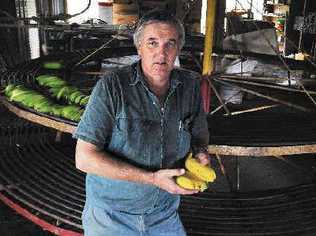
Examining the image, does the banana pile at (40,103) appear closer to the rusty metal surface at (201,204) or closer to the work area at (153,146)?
the work area at (153,146)

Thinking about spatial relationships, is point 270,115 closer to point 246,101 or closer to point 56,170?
point 56,170

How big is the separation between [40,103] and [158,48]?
1.60 metres

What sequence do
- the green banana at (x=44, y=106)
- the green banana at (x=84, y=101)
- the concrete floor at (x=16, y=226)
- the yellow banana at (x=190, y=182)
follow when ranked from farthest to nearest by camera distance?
the concrete floor at (x=16, y=226)
the green banana at (x=84, y=101)
the green banana at (x=44, y=106)
the yellow banana at (x=190, y=182)

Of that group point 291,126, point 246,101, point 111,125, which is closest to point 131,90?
point 111,125

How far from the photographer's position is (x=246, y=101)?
240 inches

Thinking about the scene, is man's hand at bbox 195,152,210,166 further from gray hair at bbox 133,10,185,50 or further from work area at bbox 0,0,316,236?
gray hair at bbox 133,10,185,50

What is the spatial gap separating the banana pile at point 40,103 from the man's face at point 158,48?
1170 millimetres

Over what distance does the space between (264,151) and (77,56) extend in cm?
334

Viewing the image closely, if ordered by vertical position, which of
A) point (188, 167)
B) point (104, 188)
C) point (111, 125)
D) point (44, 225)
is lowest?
point (44, 225)

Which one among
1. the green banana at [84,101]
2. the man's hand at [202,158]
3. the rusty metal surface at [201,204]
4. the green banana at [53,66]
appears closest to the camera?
the man's hand at [202,158]

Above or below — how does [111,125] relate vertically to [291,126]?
above

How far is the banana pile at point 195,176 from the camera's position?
1.86 metres

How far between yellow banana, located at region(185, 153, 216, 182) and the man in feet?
0.40

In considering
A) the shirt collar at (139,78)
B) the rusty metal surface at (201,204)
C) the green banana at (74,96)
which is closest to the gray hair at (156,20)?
the shirt collar at (139,78)
